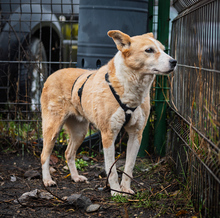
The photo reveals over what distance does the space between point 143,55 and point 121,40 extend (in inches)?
10.3

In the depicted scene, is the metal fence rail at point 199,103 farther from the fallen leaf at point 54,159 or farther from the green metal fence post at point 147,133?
the fallen leaf at point 54,159

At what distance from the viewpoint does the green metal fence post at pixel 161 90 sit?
15.7 ft

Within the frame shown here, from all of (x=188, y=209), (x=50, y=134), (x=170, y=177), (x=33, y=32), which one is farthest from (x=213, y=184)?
(x=33, y=32)

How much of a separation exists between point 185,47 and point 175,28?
2.26 ft

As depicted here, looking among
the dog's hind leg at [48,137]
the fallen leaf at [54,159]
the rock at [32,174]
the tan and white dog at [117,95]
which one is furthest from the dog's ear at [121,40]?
the fallen leaf at [54,159]

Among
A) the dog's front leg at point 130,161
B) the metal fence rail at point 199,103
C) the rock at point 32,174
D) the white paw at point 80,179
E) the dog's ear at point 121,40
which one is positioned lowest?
the white paw at point 80,179

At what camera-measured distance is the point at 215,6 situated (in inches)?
103

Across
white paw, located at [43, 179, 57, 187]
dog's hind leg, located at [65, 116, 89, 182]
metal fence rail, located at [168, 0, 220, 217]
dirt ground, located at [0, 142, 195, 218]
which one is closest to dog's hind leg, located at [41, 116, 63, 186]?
white paw, located at [43, 179, 57, 187]

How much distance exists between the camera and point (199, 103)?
3.00 meters

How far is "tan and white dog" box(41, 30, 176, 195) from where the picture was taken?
3344 mm

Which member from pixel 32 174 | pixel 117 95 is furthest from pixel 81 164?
pixel 117 95

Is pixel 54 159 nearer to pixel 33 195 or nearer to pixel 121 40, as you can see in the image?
pixel 33 195

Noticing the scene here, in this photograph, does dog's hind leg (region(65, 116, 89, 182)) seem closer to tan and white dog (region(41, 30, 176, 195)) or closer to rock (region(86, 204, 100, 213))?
tan and white dog (region(41, 30, 176, 195))

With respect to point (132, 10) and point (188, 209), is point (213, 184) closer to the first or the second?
point (188, 209)
